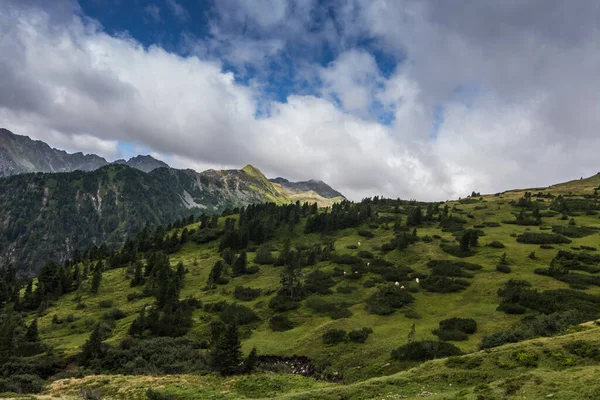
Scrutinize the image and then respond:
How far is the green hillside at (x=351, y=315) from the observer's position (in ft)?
77.8

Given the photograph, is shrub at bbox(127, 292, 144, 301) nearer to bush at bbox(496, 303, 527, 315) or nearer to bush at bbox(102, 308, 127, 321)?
bush at bbox(102, 308, 127, 321)

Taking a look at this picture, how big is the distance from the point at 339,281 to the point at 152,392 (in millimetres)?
52647

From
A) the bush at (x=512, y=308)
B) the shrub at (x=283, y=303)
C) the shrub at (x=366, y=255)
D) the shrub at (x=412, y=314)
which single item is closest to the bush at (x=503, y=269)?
the bush at (x=512, y=308)

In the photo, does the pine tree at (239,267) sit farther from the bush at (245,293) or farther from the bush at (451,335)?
the bush at (451,335)

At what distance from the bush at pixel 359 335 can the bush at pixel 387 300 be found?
9234mm

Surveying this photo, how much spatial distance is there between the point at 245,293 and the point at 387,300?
32287 mm

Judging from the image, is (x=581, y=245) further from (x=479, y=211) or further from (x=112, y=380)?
(x=112, y=380)

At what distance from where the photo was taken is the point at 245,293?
7500cm

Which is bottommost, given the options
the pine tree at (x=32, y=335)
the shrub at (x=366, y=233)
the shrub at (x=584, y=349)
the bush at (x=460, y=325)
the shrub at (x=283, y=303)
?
A: the pine tree at (x=32, y=335)

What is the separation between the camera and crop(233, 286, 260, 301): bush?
7319cm

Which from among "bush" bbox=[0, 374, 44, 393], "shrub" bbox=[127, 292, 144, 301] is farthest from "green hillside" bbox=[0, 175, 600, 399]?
"bush" bbox=[0, 374, 44, 393]

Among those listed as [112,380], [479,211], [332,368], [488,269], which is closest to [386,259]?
[488,269]

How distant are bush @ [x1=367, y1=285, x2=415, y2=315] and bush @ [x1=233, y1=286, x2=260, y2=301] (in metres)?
26.1

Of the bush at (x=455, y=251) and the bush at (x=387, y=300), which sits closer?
the bush at (x=387, y=300)
